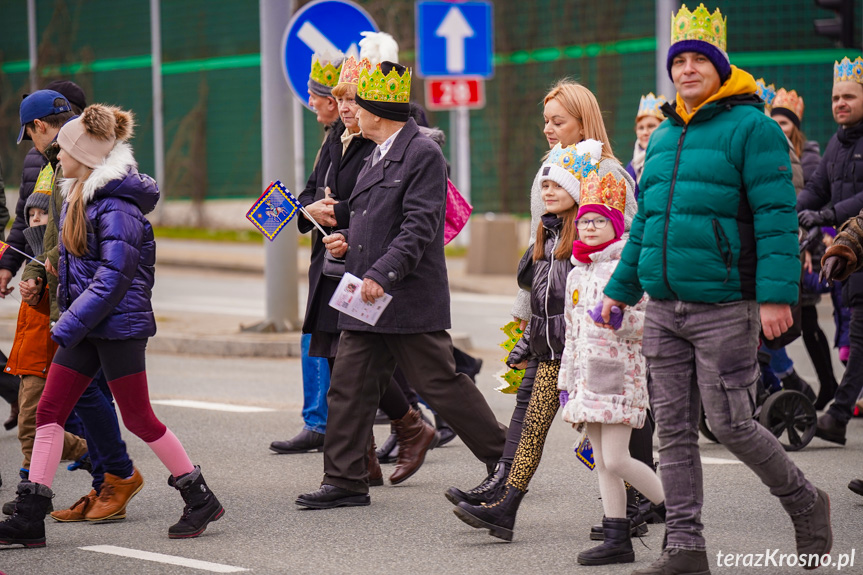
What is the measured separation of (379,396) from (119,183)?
1619 millimetres

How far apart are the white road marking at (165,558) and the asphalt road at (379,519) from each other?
0.05 feet

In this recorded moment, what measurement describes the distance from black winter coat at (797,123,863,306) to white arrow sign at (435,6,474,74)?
871cm

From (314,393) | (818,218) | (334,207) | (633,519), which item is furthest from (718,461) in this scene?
(334,207)

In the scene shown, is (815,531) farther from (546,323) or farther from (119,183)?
(119,183)

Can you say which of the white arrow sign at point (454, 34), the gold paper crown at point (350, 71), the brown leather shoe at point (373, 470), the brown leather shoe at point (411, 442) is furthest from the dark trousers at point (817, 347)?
the white arrow sign at point (454, 34)

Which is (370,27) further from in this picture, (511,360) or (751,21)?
(751,21)

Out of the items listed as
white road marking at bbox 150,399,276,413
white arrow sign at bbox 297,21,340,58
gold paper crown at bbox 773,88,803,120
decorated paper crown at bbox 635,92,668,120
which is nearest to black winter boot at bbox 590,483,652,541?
decorated paper crown at bbox 635,92,668,120

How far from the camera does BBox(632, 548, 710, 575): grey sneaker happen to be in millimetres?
4895

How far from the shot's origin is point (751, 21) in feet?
72.3

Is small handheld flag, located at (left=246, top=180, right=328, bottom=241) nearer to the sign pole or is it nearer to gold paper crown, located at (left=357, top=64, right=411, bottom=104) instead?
gold paper crown, located at (left=357, top=64, right=411, bottom=104)

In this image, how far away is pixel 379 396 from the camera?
6441 mm

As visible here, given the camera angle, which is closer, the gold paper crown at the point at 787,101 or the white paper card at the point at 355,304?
the white paper card at the point at 355,304

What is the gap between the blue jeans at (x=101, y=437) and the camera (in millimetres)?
6125

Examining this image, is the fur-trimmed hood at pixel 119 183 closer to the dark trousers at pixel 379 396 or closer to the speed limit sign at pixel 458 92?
the dark trousers at pixel 379 396
